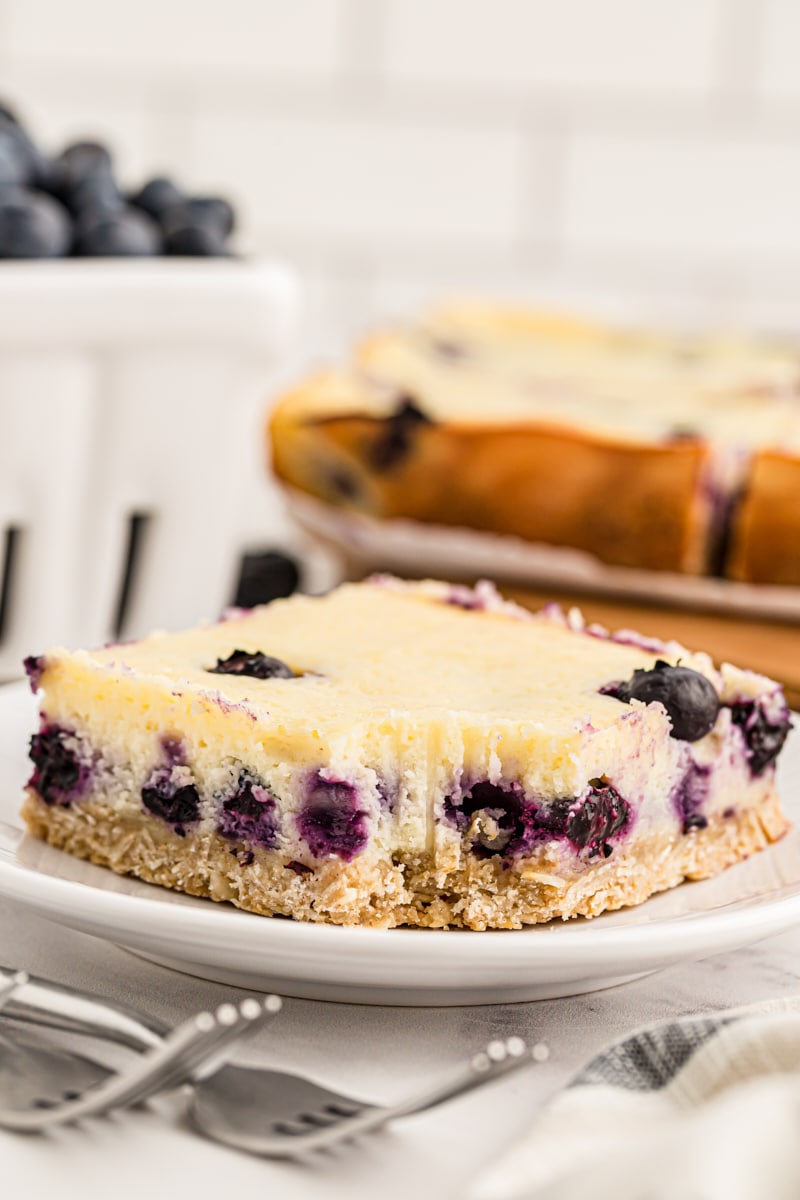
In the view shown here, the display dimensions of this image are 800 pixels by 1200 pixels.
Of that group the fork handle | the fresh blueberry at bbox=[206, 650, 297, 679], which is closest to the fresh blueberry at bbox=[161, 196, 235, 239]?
the fresh blueberry at bbox=[206, 650, 297, 679]

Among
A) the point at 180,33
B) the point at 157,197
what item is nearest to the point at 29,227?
the point at 157,197

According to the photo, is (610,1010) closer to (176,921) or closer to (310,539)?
(176,921)

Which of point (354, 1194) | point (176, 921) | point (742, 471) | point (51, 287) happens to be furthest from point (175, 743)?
point (742, 471)

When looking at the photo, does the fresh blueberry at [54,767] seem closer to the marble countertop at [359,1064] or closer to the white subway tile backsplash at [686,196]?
the marble countertop at [359,1064]

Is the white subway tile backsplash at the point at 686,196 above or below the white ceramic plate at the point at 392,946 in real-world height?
above

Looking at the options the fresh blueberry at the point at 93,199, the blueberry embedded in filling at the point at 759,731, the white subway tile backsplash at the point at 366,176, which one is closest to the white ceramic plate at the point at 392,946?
the blueberry embedded in filling at the point at 759,731

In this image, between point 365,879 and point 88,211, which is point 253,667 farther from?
point 88,211
